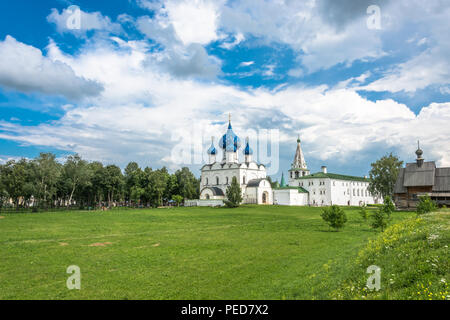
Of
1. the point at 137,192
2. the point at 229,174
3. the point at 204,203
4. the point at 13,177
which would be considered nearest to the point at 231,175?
the point at 229,174

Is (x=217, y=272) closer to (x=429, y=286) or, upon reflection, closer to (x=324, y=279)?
(x=324, y=279)

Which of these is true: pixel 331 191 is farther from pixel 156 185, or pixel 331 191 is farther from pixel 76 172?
pixel 76 172

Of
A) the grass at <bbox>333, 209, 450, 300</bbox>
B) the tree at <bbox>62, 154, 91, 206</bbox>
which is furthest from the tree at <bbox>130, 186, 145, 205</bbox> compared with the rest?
the grass at <bbox>333, 209, 450, 300</bbox>

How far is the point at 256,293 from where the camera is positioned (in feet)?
28.0

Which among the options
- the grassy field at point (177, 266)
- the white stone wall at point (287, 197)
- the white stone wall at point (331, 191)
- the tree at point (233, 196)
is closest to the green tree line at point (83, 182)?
the tree at point (233, 196)

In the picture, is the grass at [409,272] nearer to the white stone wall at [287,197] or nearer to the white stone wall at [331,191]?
the white stone wall at [287,197]

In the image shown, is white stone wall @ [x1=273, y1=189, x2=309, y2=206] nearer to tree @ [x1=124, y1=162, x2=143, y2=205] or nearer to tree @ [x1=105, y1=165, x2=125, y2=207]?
tree @ [x1=124, y1=162, x2=143, y2=205]

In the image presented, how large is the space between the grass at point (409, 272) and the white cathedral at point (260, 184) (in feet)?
181

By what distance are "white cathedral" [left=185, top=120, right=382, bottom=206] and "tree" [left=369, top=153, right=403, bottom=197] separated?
15.6 meters

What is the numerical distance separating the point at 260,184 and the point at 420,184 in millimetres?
30812

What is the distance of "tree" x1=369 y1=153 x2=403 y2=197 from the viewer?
171 feet
